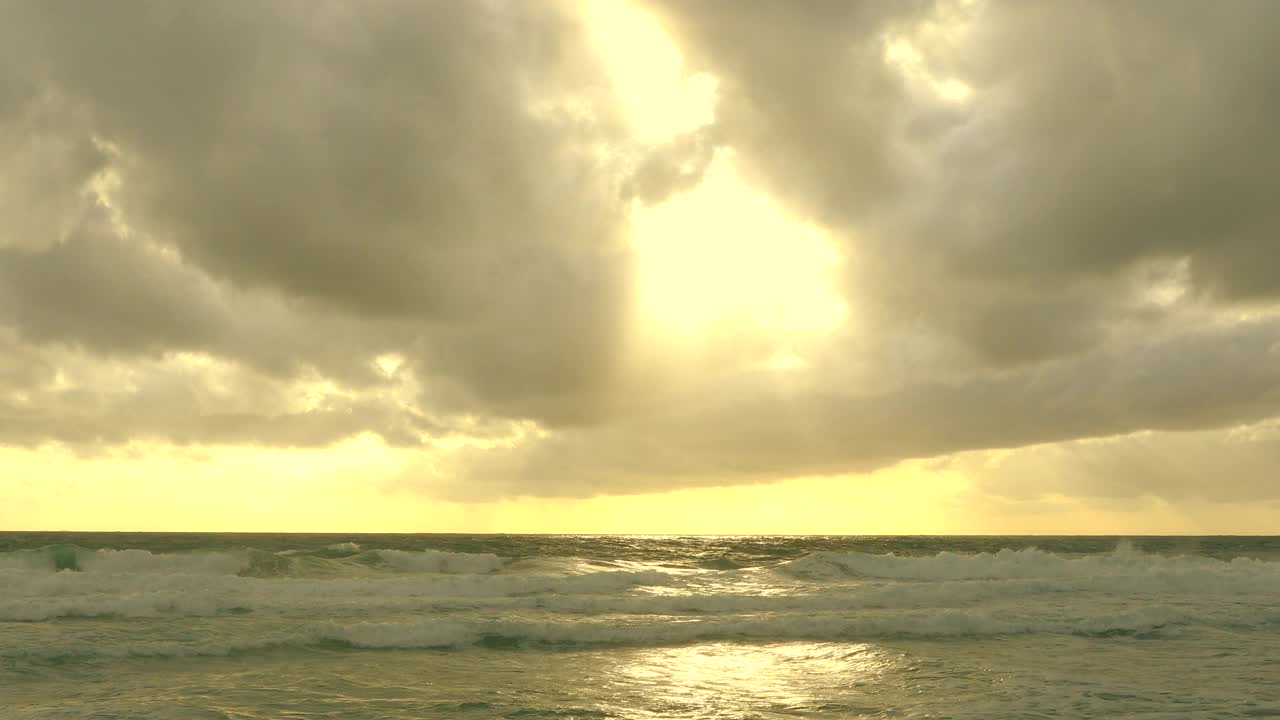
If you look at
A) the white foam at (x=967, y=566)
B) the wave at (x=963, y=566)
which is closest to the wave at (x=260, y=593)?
the wave at (x=963, y=566)

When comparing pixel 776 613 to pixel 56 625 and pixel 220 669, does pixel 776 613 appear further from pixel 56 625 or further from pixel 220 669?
pixel 56 625

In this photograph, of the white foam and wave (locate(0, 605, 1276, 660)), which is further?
the white foam

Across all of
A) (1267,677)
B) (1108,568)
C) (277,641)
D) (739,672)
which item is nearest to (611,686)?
(739,672)

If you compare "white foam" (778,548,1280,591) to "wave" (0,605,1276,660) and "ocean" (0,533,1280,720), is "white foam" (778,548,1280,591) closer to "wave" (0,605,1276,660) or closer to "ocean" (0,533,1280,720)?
"ocean" (0,533,1280,720)

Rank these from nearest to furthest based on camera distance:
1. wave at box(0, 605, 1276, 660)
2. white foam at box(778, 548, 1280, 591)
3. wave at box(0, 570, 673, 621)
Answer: wave at box(0, 605, 1276, 660) → wave at box(0, 570, 673, 621) → white foam at box(778, 548, 1280, 591)

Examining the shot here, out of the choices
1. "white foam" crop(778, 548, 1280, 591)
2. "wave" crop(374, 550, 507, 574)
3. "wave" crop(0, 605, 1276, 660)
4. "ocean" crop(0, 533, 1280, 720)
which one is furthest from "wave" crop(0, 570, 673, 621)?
"white foam" crop(778, 548, 1280, 591)

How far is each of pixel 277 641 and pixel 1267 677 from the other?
2092 cm

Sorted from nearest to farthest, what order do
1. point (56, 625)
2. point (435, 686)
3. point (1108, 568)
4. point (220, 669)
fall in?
point (435, 686) → point (220, 669) → point (56, 625) → point (1108, 568)

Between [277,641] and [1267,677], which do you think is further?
[277,641]

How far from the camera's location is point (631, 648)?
798 inches

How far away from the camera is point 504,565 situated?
44688 millimetres

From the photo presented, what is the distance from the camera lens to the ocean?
1422 cm

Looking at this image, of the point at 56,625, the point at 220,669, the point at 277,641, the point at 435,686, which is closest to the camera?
the point at 435,686

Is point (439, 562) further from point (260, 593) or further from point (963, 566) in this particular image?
point (963, 566)
